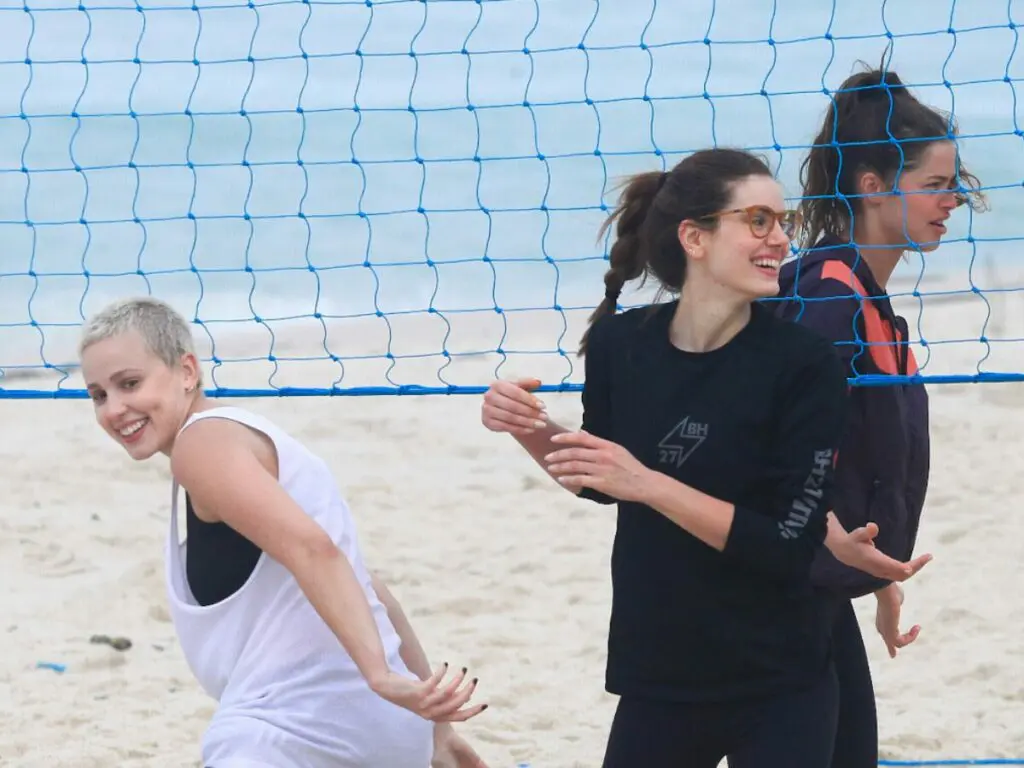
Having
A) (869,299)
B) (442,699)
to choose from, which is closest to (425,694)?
(442,699)

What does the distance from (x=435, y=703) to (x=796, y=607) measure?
63 cm

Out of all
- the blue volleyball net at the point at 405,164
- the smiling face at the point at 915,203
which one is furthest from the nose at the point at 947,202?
the blue volleyball net at the point at 405,164

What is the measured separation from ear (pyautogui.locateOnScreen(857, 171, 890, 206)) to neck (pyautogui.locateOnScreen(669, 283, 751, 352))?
0.65 metres

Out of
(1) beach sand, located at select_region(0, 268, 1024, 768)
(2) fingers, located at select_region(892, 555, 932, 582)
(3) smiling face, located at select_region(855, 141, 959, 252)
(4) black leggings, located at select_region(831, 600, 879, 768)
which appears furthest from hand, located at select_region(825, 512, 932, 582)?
(1) beach sand, located at select_region(0, 268, 1024, 768)

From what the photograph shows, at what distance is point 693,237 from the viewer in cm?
288

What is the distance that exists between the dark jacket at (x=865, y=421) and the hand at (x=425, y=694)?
0.75 m

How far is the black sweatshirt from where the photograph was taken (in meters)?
2.73

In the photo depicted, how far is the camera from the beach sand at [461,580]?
4.82 meters

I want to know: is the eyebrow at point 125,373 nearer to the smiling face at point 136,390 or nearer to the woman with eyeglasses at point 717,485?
the smiling face at point 136,390

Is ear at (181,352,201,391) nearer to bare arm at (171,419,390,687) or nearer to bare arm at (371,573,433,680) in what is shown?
bare arm at (171,419,390,687)

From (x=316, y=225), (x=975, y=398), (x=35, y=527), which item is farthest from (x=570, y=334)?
(x=316, y=225)

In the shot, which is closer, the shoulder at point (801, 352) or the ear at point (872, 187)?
the shoulder at point (801, 352)

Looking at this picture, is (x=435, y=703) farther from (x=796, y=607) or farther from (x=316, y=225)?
(x=316, y=225)

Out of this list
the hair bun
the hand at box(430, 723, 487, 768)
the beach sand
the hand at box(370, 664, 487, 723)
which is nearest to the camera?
the hand at box(370, 664, 487, 723)
